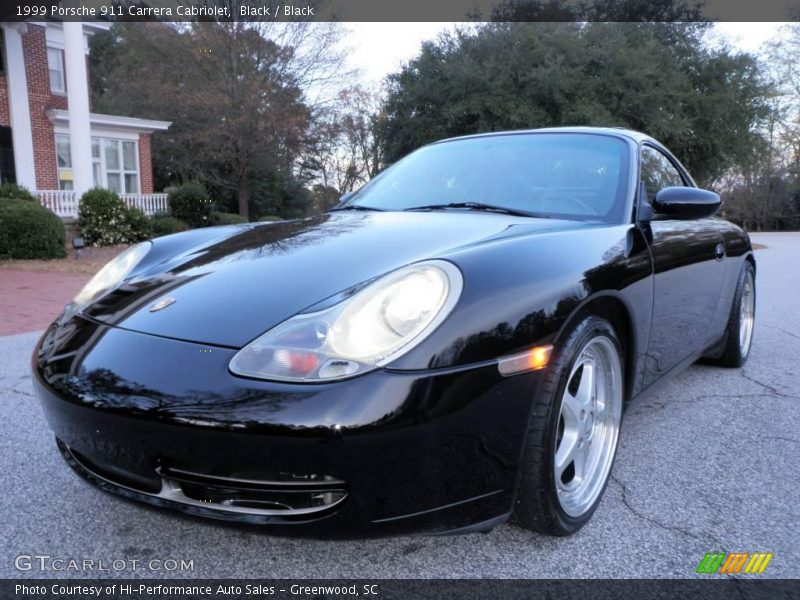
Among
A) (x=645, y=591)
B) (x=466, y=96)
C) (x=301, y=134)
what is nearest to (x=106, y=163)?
(x=301, y=134)

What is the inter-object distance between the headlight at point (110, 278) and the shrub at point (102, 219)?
1199 centimetres

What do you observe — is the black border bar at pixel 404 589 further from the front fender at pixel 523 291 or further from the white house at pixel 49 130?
the white house at pixel 49 130

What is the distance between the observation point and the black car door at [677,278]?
8.45 ft

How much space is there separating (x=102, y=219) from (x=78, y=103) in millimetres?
3525

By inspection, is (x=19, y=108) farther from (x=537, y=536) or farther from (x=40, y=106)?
(x=537, y=536)

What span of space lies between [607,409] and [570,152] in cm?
123

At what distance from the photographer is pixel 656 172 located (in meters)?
3.16

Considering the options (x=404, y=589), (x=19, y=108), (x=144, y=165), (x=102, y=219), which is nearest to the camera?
(x=404, y=589)

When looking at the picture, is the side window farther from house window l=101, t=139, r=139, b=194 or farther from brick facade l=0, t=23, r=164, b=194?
house window l=101, t=139, r=139, b=194

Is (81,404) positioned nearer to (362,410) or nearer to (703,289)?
(362,410)

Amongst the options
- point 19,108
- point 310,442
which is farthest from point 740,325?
point 19,108

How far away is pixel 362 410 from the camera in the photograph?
4.83ft

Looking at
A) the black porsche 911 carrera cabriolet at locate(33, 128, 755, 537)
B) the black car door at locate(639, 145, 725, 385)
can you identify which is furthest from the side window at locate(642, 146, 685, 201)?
the black porsche 911 carrera cabriolet at locate(33, 128, 755, 537)

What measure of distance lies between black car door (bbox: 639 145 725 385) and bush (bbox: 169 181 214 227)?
1781 cm
